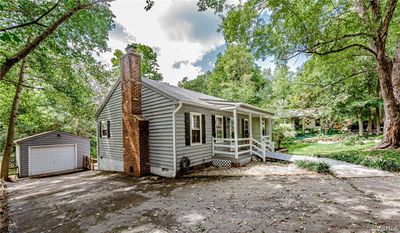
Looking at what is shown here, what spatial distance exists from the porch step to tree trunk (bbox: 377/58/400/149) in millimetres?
7290

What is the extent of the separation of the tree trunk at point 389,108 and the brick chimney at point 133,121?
1221cm

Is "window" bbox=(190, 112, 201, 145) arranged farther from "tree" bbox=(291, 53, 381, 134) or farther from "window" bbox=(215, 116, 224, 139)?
"tree" bbox=(291, 53, 381, 134)

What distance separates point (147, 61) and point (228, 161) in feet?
65.4

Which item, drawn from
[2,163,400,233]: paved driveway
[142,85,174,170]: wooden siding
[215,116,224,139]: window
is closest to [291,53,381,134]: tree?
[215,116,224,139]: window

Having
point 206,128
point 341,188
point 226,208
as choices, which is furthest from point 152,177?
point 341,188

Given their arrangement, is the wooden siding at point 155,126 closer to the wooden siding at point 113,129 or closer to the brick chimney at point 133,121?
the wooden siding at point 113,129

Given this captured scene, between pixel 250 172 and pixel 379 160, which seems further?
pixel 250 172

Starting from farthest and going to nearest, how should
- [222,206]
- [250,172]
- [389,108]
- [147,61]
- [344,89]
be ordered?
[147,61]
[344,89]
[389,108]
[250,172]
[222,206]

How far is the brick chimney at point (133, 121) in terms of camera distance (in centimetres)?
883

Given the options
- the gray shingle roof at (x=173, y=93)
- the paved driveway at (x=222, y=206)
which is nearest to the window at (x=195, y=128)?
the gray shingle roof at (x=173, y=93)

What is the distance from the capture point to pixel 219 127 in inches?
441

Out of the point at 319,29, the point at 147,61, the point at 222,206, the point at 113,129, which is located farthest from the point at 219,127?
the point at 147,61

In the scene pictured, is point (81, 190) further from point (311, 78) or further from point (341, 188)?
point (311, 78)

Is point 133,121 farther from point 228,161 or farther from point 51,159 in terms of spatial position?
point 51,159
